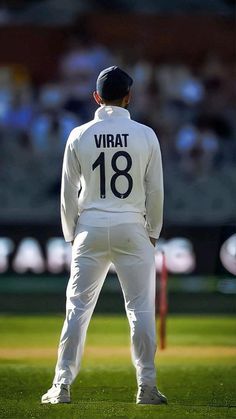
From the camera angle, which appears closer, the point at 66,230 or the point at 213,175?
the point at 66,230

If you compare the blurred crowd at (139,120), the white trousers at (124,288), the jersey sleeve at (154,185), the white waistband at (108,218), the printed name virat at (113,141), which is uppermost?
the blurred crowd at (139,120)

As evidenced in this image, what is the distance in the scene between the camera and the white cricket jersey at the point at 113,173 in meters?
7.10

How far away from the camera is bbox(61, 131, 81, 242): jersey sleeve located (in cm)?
717

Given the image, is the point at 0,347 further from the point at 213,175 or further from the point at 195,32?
the point at 195,32

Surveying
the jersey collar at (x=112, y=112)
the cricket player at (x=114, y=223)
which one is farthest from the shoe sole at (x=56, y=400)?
the jersey collar at (x=112, y=112)

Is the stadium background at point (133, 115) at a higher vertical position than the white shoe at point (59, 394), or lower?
higher

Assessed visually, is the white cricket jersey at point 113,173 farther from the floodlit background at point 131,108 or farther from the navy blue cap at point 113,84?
the floodlit background at point 131,108

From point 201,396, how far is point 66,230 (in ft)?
5.11

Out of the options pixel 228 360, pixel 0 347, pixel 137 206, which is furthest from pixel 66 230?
pixel 0 347

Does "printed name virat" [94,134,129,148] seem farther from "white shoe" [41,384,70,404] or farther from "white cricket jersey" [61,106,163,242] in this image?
"white shoe" [41,384,70,404]

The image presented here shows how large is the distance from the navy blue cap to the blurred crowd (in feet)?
37.5

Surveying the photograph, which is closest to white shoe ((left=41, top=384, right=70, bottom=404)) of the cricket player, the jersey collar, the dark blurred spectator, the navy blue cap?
the cricket player

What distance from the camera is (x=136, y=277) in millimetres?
7098

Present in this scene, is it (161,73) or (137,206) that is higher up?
(161,73)
